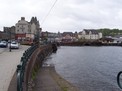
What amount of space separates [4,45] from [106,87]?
3860cm

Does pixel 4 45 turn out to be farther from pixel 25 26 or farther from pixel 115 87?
pixel 25 26

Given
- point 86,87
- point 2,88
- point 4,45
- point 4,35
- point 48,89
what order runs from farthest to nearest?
point 4,35 < point 4,45 < point 86,87 < point 48,89 < point 2,88

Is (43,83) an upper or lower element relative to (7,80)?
lower

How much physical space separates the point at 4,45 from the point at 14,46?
6248mm

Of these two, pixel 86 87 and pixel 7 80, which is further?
pixel 86 87

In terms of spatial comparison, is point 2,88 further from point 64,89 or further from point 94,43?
point 94,43

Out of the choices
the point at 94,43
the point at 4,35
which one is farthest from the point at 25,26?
Answer: the point at 94,43

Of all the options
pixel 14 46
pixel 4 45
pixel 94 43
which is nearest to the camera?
pixel 14 46

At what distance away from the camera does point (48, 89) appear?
2041cm

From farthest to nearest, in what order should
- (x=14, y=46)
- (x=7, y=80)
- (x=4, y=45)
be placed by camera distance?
(x=4, y=45) → (x=14, y=46) → (x=7, y=80)

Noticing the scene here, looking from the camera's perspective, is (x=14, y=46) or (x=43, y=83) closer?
(x=43, y=83)

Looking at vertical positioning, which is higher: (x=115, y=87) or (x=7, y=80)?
(x=7, y=80)

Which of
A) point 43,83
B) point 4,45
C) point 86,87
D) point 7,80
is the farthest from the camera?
point 4,45

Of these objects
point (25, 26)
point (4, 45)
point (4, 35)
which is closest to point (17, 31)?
point (25, 26)
